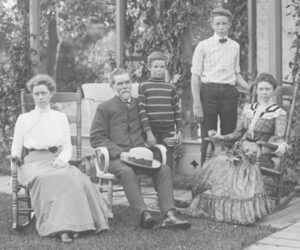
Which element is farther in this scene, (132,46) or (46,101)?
(132,46)

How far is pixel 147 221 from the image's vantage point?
4.03m

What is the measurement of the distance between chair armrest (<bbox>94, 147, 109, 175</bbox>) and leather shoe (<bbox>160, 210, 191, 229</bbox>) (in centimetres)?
55

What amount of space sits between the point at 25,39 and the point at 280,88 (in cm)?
323

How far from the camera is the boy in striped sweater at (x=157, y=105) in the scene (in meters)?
4.57

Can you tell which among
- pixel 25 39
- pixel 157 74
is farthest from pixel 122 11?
pixel 157 74

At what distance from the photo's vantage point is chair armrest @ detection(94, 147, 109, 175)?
4227mm

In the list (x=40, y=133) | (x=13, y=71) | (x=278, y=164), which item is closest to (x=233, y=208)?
(x=278, y=164)

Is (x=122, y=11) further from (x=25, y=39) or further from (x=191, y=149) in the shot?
(x=191, y=149)

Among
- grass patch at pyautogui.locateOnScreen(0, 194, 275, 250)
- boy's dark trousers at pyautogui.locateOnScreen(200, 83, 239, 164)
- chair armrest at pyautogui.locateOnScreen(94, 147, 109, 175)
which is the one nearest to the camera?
grass patch at pyautogui.locateOnScreen(0, 194, 275, 250)

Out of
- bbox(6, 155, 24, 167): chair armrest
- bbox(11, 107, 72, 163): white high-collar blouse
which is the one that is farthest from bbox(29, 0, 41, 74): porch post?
bbox(6, 155, 24, 167): chair armrest

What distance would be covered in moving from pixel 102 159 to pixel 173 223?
0.73m

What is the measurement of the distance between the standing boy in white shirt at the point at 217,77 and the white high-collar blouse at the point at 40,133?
118 centimetres

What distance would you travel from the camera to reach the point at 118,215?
15.1ft

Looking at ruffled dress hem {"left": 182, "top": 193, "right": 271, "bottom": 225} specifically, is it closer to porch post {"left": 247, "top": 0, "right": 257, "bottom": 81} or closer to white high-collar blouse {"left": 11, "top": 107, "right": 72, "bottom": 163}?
white high-collar blouse {"left": 11, "top": 107, "right": 72, "bottom": 163}
